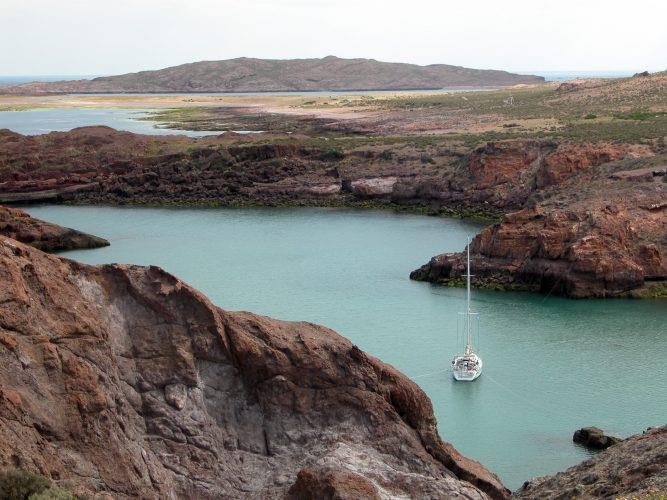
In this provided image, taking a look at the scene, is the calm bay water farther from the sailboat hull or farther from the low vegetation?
the low vegetation

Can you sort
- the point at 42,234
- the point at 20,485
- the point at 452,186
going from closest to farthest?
the point at 20,485 < the point at 42,234 < the point at 452,186

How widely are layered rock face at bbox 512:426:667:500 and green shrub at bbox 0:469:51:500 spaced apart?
32.5 ft

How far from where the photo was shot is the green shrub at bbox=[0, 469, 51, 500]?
1408 cm

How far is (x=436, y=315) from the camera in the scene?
158 feet

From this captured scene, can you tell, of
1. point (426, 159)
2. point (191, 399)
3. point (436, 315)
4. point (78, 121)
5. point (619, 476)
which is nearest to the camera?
point (191, 399)

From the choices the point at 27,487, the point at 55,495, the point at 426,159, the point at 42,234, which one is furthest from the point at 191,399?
the point at 426,159

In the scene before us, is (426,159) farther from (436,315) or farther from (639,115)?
(436,315)

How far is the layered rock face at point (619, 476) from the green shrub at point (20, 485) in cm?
990

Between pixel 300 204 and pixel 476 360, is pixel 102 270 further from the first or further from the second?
pixel 300 204

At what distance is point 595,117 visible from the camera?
105 meters

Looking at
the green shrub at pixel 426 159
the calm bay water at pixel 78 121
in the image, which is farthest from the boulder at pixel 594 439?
the calm bay water at pixel 78 121

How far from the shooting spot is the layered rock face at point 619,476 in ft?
64.0

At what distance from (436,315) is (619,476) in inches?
1087

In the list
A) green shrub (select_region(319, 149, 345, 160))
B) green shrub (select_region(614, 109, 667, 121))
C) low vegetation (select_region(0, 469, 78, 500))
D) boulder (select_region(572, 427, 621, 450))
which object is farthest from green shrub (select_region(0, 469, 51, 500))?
green shrub (select_region(614, 109, 667, 121))
